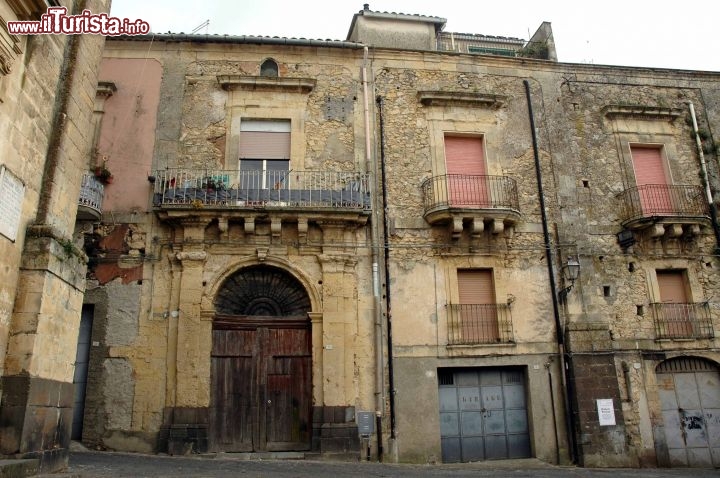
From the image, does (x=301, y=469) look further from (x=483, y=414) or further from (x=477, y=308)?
(x=477, y=308)

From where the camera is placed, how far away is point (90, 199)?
12.0 meters

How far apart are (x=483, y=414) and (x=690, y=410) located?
15.1 feet

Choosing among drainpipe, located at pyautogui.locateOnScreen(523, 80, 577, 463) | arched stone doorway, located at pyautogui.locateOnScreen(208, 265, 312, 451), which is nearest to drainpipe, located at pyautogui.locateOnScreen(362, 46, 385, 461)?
arched stone doorway, located at pyautogui.locateOnScreen(208, 265, 312, 451)

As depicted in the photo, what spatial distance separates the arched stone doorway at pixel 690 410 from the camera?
12489 millimetres

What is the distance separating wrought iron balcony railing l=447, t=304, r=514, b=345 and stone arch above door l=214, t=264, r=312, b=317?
3094mm

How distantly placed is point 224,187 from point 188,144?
5.18 ft

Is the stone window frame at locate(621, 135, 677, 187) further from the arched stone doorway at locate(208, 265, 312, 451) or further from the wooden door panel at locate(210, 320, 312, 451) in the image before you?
the wooden door panel at locate(210, 320, 312, 451)

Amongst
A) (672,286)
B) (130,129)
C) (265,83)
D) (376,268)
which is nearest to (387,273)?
(376,268)

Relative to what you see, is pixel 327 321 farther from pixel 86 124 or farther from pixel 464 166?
pixel 86 124

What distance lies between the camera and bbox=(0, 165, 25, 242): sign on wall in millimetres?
6102

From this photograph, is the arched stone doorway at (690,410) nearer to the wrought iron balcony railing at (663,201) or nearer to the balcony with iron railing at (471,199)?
the wrought iron balcony railing at (663,201)

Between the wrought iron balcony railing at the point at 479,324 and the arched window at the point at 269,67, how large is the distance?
22.1 feet

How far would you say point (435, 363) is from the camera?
481 inches

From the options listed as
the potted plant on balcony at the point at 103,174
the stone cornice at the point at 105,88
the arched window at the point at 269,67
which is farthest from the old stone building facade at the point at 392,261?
the potted plant on balcony at the point at 103,174
